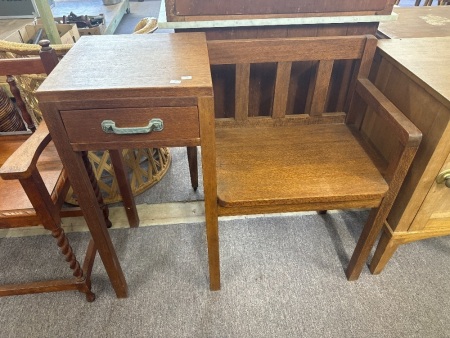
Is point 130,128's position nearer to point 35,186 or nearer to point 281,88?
point 35,186

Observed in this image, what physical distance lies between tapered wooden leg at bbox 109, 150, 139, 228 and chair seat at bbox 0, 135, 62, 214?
0.18m

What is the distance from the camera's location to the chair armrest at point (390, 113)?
0.81 meters

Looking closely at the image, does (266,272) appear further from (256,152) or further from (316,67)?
(316,67)

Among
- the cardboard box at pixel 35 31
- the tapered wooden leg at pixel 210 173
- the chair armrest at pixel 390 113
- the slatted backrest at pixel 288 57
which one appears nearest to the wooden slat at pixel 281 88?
the slatted backrest at pixel 288 57

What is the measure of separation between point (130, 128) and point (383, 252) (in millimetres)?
947

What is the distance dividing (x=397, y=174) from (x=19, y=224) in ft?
3.48

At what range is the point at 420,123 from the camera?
0.88 metres

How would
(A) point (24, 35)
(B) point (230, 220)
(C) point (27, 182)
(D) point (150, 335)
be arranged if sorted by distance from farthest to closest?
(A) point (24, 35), (B) point (230, 220), (D) point (150, 335), (C) point (27, 182)

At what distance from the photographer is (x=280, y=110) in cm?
112

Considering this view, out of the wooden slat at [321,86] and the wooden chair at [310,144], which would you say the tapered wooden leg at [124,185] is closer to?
the wooden chair at [310,144]

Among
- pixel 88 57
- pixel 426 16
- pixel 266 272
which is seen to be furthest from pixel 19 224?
pixel 426 16

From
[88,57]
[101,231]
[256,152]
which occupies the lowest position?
[101,231]

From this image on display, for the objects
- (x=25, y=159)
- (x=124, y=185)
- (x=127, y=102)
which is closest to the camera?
(x=127, y=102)

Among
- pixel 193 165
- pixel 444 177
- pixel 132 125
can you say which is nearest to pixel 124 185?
pixel 193 165
